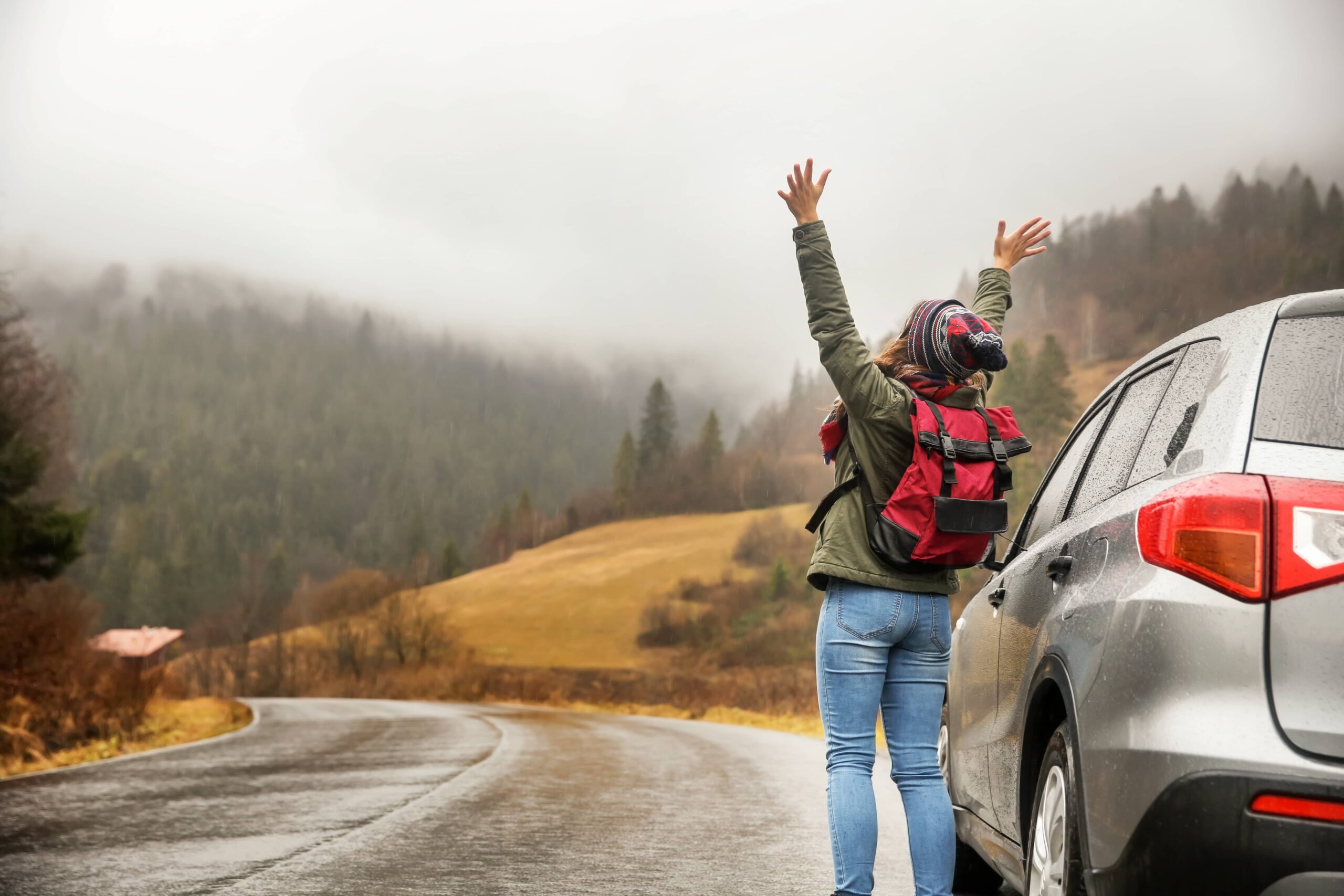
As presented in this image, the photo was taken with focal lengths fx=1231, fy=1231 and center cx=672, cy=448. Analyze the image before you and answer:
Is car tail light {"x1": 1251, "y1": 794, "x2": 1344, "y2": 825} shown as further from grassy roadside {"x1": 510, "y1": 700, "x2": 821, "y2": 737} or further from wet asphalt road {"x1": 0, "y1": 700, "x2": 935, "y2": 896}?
grassy roadside {"x1": 510, "y1": 700, "x2": 821, "y2": 737}

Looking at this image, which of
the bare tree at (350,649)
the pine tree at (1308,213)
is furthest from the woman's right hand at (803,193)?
the pine tree at (1308,213)

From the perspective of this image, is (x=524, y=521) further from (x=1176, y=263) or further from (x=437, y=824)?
(x=437, y=824)

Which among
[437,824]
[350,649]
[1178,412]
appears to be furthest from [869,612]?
[350,649]

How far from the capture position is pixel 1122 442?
349 cm

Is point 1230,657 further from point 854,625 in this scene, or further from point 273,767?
point 273,767

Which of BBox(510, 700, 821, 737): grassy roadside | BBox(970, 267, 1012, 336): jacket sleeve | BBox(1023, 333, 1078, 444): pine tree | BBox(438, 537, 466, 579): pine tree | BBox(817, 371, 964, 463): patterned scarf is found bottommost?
BBox(510, 700, 821, 737): grassy roadside

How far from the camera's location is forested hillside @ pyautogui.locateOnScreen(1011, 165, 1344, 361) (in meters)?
120

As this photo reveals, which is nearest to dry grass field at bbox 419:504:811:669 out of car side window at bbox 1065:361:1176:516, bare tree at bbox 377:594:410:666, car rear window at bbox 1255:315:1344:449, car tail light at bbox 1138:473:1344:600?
bare tree at bbox 377:594:410:666

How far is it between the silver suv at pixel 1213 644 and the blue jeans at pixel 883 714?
17.3 inches

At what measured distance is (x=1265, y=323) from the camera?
2.69 m

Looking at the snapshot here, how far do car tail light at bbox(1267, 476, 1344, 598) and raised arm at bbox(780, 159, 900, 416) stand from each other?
129 cm

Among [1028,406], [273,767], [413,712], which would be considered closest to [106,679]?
[273,767]

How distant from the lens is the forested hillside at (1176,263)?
393 feet

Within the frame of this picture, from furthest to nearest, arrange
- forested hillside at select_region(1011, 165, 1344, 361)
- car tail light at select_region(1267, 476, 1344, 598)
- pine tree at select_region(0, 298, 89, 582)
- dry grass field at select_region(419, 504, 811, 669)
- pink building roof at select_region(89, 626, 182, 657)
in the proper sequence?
forested hillside at select_region(1011, 165, 1344, 361) < dry grass field at select_region(419, 504, 811, 669) < pine tree at select_region(0, 298, 89, 582) < pink building roof at select_region(89, 626, 182, 657) < car tail light at select_region(1267, 476, 1344, 598)
